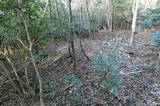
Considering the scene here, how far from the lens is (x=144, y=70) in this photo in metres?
4.53

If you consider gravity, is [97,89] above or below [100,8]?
below

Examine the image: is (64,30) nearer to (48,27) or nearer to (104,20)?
(48,27)

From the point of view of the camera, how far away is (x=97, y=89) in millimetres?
3701

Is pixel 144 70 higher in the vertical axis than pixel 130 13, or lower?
lower

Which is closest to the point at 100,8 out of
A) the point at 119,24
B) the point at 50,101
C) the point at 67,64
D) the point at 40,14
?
the point at 119,24

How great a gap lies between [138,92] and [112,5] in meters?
10.1

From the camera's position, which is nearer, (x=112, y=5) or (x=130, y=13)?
(x=112, y=5)

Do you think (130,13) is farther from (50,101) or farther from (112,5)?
(50,101)

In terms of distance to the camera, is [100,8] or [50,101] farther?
[100,8]

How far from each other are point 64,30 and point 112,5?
9.71 metres

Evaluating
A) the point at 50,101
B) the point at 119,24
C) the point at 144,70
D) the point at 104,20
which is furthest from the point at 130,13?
the point at 50,101

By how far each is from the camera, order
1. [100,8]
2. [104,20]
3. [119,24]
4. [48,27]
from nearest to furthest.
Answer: [48,27], [100,8], [104,20], [119,24]

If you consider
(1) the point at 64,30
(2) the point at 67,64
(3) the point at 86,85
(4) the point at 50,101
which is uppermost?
(1) the point at 64,30

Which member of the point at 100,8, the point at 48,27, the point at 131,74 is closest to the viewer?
the point at 48,27
